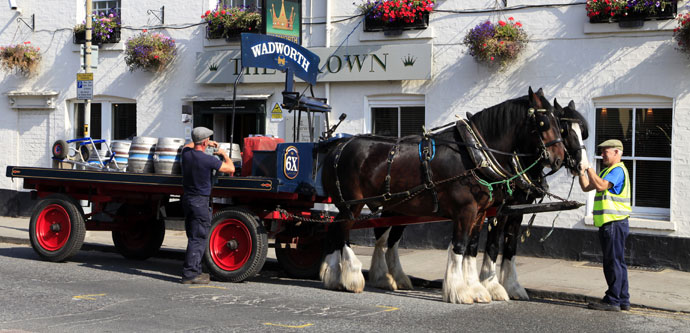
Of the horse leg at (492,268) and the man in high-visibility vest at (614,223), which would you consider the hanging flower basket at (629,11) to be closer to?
the man in high-visibility vest at (614,223)

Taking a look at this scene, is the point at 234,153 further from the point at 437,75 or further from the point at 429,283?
the point at 437,75

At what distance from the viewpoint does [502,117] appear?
8.34 metres

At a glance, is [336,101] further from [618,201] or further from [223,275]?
[618,201]

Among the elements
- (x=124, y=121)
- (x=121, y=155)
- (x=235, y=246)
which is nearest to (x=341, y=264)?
(x=235, y=246)

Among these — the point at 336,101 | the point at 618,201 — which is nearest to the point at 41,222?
the point at 336,101

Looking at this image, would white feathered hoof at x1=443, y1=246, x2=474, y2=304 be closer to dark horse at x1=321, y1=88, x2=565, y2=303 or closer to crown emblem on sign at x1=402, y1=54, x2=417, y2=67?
dark horse at x1=321, y1=88, x2=565, y2=303

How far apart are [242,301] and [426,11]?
6599mm

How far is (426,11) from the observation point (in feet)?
42.4

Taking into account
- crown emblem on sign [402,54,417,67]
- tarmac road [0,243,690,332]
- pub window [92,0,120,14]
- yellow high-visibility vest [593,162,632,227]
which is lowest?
tarmac road [0,243,690,332]

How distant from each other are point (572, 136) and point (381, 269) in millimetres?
2754

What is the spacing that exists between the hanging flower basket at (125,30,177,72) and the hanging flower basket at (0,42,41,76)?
2.52 metres

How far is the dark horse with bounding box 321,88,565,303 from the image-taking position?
26.6 feet

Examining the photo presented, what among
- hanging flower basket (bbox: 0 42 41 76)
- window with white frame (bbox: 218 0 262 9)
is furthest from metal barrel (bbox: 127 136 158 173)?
hanging flower basket (bbox: 0 42 41 76)

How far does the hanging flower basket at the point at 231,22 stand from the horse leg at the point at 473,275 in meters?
7.44
